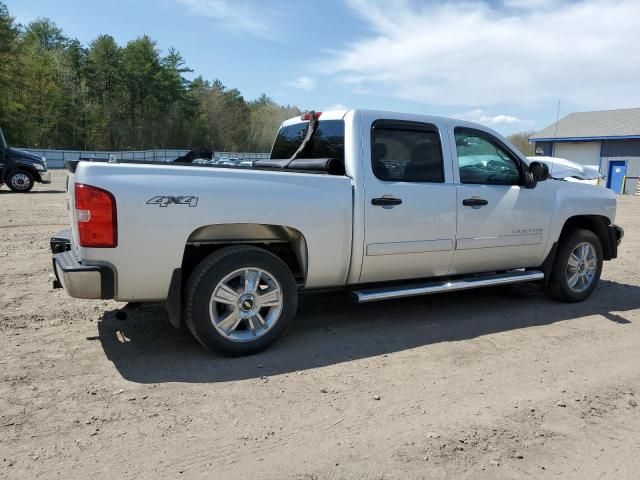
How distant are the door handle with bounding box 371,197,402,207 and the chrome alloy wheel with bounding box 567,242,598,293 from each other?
8.45 feet

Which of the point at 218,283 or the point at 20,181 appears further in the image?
the point at 20,181

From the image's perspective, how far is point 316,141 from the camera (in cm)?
512

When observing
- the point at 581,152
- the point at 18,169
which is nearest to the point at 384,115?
the point at 18,169

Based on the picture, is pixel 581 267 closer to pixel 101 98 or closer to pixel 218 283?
pixel 218 283

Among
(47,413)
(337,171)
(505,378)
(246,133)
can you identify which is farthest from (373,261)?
(246,133)

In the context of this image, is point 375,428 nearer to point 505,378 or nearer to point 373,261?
point 505,378

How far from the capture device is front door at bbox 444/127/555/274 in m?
5.09

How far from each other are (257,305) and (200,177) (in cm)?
110

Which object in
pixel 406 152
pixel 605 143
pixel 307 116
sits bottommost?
pixel 406 152

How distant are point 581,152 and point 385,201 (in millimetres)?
36831

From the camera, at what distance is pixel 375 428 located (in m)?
3.15

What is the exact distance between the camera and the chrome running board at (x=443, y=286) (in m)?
4.64

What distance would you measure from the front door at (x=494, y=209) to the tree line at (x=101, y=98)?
53914 millimetres

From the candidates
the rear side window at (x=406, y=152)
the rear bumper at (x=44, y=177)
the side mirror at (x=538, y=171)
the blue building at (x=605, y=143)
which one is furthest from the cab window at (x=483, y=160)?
the blue building at (x=605, y=143)
